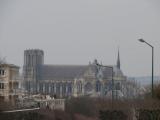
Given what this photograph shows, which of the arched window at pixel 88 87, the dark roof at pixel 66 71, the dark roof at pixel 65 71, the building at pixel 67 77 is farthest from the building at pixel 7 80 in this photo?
the arched window at pixel 88 87

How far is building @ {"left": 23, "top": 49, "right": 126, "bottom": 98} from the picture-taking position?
179000 millimetres

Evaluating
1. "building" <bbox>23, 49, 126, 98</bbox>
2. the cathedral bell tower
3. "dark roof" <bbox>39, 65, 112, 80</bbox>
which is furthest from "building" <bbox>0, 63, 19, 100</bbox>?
the cathedral bell tower

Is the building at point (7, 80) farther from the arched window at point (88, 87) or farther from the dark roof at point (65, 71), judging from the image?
the arched window at point (88, 87)

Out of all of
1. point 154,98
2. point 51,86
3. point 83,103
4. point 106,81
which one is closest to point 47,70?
point 51,86

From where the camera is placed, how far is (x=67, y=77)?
587 feet

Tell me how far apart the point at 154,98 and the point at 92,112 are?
8430mm

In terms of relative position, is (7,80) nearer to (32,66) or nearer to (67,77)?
(67,77)

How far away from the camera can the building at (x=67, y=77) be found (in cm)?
17900

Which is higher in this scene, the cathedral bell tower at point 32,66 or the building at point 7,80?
the cathedral bell tower at point 32,66

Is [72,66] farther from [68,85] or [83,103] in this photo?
[83,103]

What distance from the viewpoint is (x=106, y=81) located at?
587 ft

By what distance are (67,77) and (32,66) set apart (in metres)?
19.5

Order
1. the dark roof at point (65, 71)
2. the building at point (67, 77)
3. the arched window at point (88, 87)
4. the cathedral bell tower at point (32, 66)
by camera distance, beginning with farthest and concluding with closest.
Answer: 1. the cathedral bell tower at point (32, 66)
2. the arched window at point (88, 87)
3. the building at point (67, 77)
4. the dark roof at point (65, 71)

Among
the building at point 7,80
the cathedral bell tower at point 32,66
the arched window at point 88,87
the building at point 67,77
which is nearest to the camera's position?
the building at point 7,80
